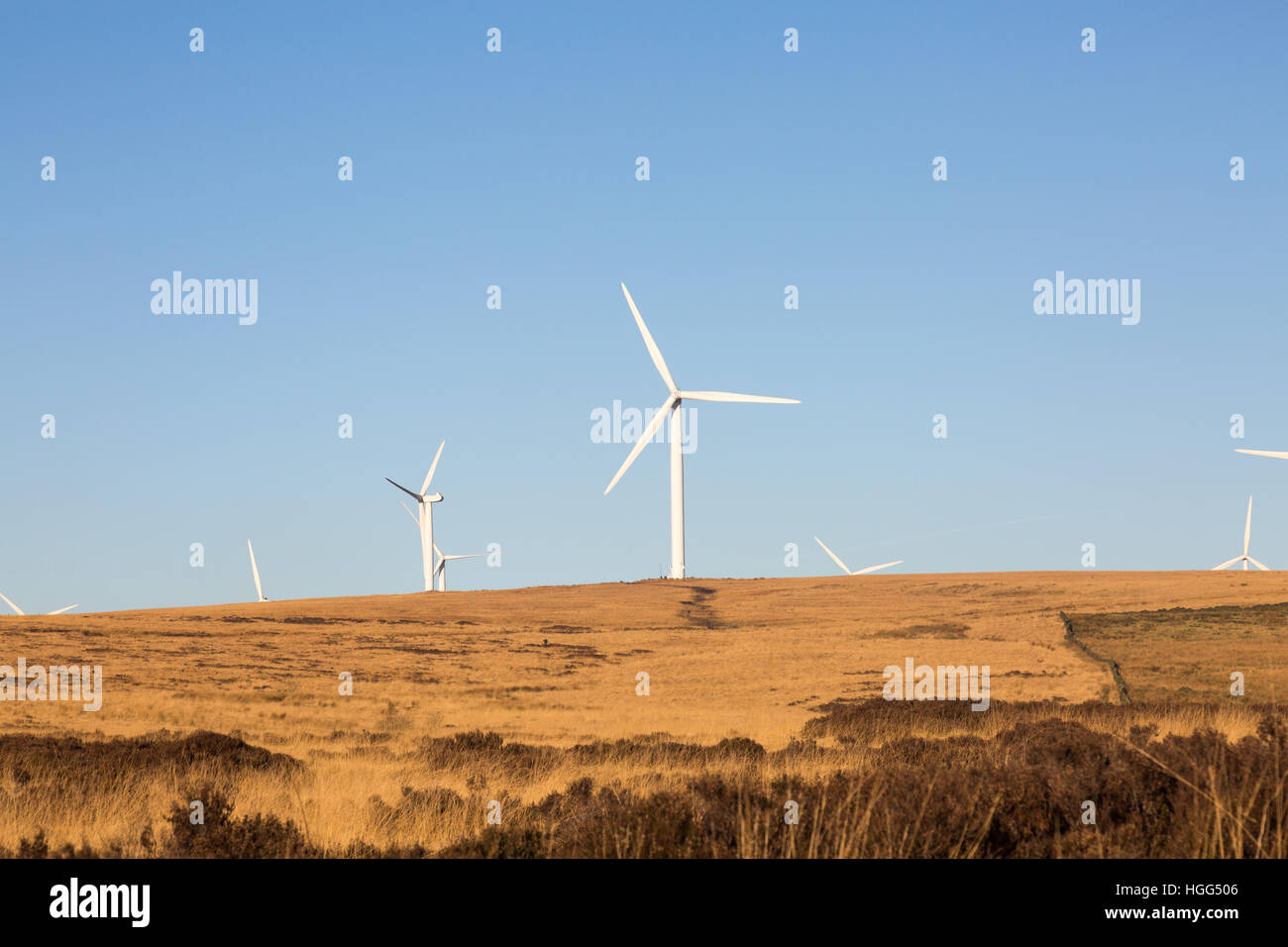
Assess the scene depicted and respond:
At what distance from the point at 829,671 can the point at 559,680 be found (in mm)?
9297

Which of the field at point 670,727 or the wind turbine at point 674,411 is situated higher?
the wind turbine at point 674,411

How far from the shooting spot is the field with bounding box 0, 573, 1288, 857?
10.8 m

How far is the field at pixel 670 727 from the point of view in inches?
426

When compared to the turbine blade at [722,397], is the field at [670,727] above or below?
below

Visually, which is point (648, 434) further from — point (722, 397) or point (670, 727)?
point (670, 727)

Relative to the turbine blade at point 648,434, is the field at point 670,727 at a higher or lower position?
lower

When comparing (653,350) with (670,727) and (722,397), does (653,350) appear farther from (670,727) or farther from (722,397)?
(670,727)

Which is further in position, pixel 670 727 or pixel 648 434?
pixel 648 434

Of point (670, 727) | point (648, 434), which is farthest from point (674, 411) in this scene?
point (670, 727)

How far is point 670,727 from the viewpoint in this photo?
96.3ft

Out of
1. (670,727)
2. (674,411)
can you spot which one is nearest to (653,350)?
(674,411)

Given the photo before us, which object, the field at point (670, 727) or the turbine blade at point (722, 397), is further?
the turbine blade at point (722, 397)

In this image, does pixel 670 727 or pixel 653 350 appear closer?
pixel 670 727

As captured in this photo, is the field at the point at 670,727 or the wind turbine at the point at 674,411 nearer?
the field at the point at 670,727
